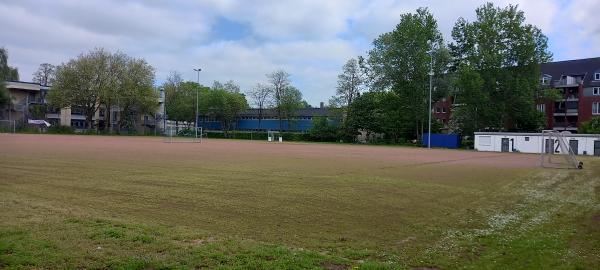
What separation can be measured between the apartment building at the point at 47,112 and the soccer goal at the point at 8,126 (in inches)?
108

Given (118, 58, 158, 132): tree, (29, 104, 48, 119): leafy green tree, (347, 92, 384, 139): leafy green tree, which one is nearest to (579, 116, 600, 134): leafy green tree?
(347, 92, 384, 139): leafy green tree

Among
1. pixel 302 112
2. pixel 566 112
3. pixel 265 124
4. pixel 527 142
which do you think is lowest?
pixel 527 142

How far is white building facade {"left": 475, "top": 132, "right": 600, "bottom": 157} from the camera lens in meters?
54.1

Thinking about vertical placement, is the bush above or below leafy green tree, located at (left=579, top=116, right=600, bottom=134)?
below

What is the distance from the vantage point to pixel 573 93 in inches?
Answer: 3511

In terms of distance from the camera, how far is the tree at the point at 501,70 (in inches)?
2707

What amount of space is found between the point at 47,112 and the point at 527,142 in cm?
9908

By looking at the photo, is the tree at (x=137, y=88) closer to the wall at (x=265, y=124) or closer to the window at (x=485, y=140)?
the wall at (x=265, y=124)

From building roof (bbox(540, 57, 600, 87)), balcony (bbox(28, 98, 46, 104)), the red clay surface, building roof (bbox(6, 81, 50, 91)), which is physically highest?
building roof (bbox(540, 57, 600, 87))

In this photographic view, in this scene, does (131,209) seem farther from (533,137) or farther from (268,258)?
(533,137)

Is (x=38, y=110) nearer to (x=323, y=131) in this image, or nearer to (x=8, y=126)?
(x=8, y=126)

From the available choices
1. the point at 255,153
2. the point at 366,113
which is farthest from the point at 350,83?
the point at 255,153

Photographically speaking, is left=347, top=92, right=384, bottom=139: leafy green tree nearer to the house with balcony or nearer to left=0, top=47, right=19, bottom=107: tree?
the house with balcony

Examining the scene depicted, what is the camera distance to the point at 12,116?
104562mm
